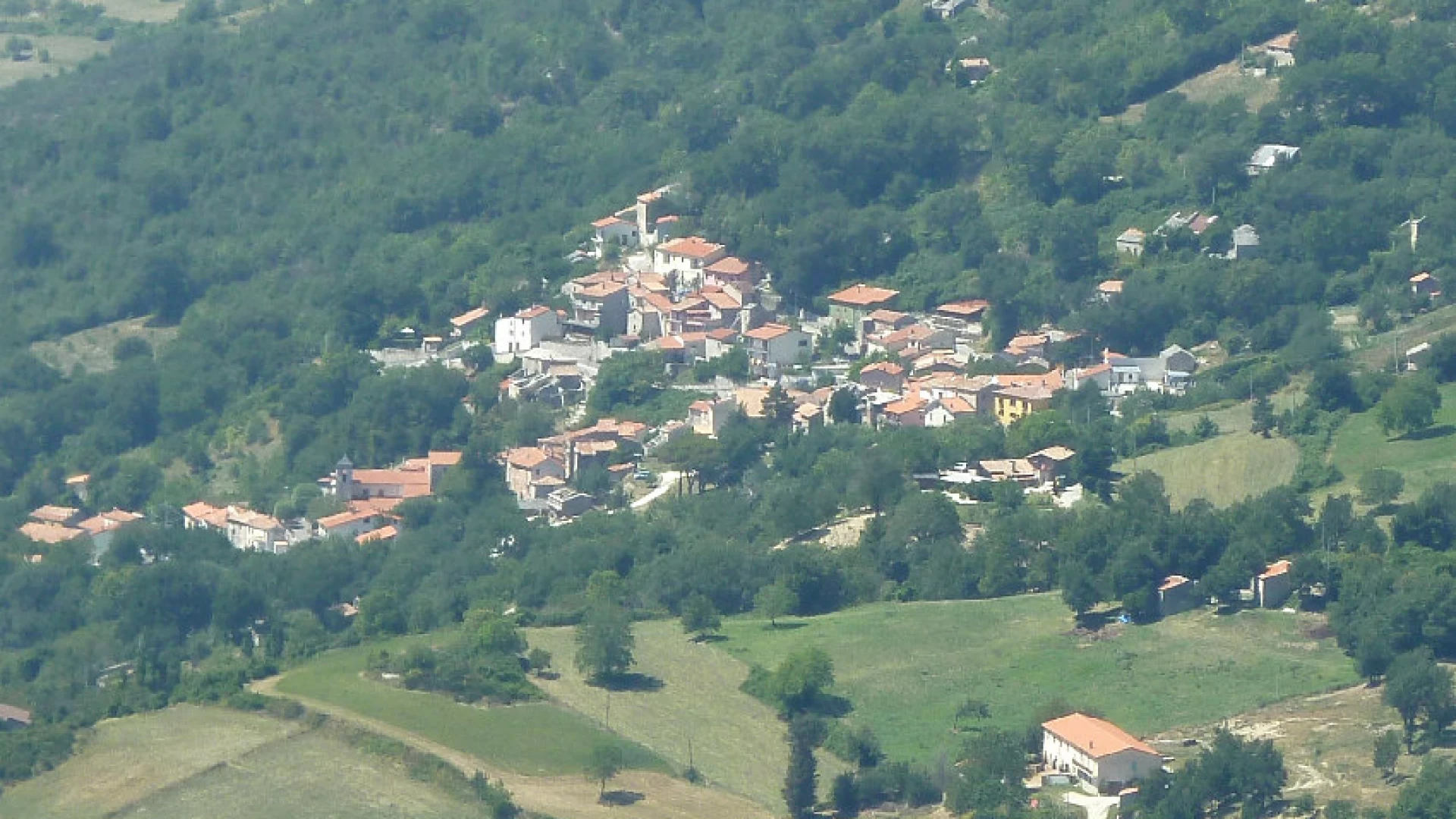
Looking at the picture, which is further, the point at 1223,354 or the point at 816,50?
the point at 816,50

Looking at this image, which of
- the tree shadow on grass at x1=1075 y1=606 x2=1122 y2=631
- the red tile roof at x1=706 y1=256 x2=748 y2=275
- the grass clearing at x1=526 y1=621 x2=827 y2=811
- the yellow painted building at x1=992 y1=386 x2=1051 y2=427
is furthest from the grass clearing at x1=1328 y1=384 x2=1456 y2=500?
the red tile roof at x1=706 y1=256 x2=748 y2=275

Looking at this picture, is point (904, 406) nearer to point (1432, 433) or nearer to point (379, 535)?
point (379, 535)

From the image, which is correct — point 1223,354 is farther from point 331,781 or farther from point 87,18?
point 87,18

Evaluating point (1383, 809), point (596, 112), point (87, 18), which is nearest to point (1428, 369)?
point (1383, 809)

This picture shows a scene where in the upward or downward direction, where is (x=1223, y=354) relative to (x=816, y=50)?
downward

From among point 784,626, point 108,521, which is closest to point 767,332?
point 108,521

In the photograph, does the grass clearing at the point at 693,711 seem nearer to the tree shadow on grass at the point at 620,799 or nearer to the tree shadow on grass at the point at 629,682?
the tree shadow on grass at the point at 629,682

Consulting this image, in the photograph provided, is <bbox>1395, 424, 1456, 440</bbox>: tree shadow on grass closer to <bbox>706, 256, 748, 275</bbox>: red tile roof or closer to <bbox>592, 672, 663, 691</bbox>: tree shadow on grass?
<bbox>592, 672, 663, 691</bbox>: tree shadow on grass
